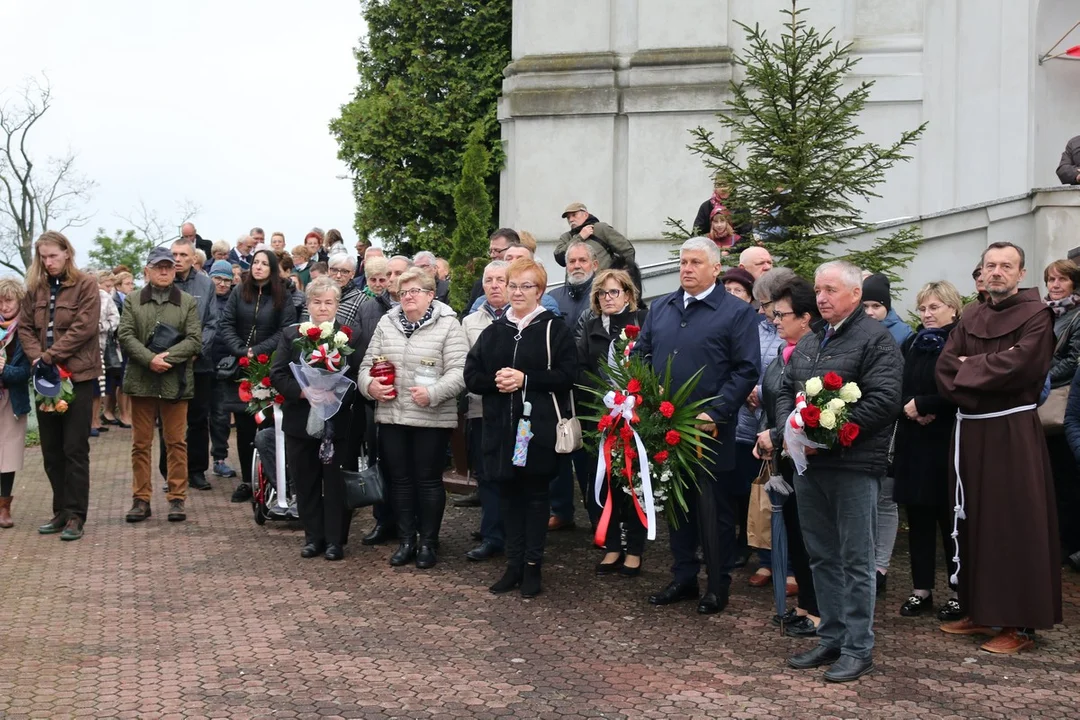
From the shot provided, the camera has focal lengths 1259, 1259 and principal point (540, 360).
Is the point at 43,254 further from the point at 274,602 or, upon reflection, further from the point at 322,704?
the point at 322,704

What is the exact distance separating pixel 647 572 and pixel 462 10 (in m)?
15.7

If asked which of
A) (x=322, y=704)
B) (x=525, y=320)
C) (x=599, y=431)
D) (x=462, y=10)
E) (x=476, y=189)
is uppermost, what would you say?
(x=462, y=10)

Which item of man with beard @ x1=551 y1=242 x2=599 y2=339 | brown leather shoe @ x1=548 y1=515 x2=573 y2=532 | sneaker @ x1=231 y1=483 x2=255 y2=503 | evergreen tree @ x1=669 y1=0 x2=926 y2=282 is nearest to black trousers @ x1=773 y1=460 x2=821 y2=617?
man with beard @ x1=551 y1=242 x2=599 y2=339

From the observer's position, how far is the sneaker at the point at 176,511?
36.2 ft

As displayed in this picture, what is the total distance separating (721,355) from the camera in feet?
25.9

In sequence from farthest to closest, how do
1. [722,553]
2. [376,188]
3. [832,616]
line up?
[376,188] → [722,553] → [832,616]

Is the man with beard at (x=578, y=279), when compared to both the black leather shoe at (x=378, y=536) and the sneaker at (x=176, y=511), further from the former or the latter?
the sneaker at (x=176, y=511)

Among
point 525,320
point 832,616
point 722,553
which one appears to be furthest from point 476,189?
point 832,616

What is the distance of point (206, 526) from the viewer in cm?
1089

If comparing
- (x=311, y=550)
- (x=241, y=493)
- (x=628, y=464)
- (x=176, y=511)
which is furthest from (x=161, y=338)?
(x=628, y=464)

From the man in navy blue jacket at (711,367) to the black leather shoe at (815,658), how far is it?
1.16 m

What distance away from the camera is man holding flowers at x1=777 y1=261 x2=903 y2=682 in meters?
6.44

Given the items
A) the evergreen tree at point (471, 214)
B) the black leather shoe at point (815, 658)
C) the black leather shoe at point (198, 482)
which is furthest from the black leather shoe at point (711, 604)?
the evergreen tree at point (471, 214)

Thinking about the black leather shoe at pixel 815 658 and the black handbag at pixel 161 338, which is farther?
the black handbag at pixel 161 338
